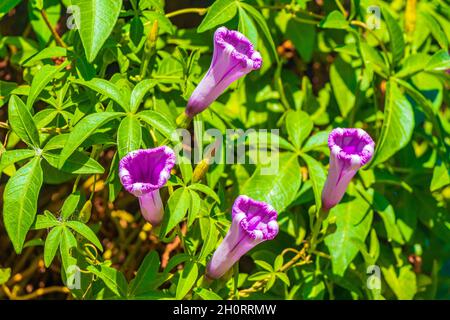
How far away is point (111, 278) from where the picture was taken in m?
1.33

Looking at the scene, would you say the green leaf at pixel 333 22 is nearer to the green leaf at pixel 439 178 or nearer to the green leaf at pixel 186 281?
the green leaf at pixel 439 178

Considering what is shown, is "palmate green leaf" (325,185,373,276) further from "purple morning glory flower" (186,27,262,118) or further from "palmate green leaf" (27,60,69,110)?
"palmate green leaf" (27,60,69,110)

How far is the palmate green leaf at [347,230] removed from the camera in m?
1.55

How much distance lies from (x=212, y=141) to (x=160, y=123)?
0.30 meters

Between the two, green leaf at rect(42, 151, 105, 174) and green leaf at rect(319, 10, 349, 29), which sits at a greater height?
green leaf at rect(319, 10, 349, 29)

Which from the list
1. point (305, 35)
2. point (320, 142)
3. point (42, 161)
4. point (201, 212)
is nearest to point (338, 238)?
point (320, 142)

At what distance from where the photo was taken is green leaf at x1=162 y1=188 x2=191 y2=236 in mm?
1243

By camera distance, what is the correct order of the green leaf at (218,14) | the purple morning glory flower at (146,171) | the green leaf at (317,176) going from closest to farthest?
the purple morning glory flower at (146,171), the green leaf at (218,14), the green leaf at (317,176)

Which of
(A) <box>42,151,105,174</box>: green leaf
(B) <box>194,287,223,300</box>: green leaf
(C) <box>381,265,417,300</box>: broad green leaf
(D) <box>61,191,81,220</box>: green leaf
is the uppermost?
(A) <box>42,151,105,174</box>: green leaf

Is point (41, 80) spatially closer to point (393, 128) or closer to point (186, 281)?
point (186, 281)

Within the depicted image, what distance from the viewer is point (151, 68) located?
4.99 feet

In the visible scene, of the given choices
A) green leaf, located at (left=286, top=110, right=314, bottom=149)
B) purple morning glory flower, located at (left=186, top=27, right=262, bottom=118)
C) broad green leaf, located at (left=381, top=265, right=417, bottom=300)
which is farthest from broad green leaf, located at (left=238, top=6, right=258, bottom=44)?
broad green leaf, located at (left=381, top=265, right=417, bottom=300)

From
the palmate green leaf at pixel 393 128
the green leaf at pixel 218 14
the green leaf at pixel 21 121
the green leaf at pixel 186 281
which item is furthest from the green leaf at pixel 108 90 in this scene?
the palmate green leaf at pixel 393 128
